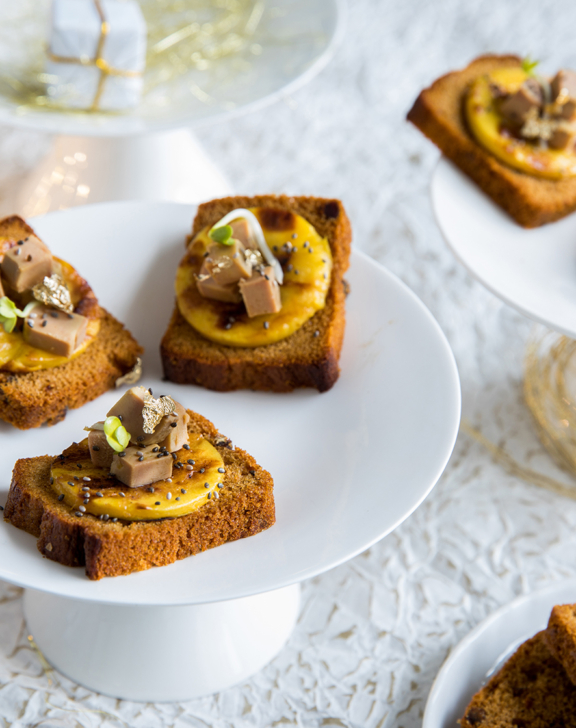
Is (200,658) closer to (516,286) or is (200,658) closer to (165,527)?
(165,527)

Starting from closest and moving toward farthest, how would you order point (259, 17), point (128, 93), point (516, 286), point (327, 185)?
1. point (516, 286)
2. point (128, 93)
3. point (259, 17)
4. point (327, 185)

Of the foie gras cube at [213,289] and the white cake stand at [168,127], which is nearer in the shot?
the foie gras cube at [213,289]

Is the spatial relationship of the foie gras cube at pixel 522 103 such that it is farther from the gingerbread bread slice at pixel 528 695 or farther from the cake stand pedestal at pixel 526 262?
the gingerbread bread slice at pixel 528 695

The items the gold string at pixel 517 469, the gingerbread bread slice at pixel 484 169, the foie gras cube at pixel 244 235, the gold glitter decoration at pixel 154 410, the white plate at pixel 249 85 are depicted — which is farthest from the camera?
the gold string at pixel 517 469

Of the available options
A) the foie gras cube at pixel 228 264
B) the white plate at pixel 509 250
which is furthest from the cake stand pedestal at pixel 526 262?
the foie gras cube at pixel 228 264

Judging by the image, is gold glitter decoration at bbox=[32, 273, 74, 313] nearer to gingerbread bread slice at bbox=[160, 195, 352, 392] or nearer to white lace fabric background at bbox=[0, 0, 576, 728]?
gingerbread bread slice at bbox=[160, 195, 352, 392]

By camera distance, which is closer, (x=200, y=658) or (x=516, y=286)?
(x=200, y=658)

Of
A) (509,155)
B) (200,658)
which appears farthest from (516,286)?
(200,658)
